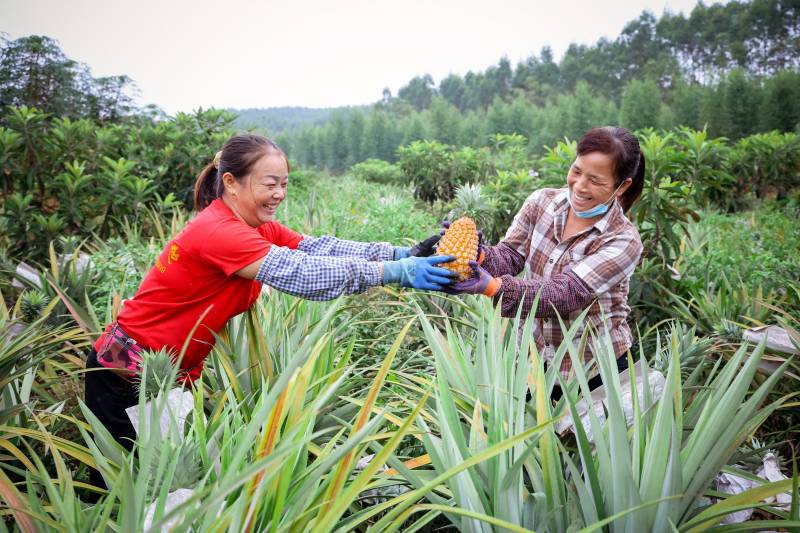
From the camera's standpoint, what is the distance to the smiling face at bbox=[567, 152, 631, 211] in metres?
2.18

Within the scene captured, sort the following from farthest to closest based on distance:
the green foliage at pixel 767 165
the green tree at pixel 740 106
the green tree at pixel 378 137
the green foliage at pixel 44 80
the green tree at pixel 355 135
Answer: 1. the green tree at pixel 355 135
2. the green tree at pixel 378 137
3. the green tree at pixel 740 106
4. the green foliage at pixel 767 165
5. the green foliage at pixel 44 80

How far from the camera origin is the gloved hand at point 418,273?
212 centimetres

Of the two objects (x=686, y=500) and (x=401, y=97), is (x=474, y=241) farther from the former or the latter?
(x=401, y=97)

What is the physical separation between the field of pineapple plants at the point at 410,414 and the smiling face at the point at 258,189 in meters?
0.46

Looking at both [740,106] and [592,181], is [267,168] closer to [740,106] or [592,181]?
[592,181]

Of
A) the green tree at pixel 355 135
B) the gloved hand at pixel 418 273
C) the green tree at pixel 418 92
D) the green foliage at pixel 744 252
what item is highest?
the green tree at pixel 418 92

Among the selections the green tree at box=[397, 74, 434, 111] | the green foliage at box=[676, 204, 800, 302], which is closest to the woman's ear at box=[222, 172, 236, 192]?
the green foliage at box=[676, 204, 800, 302]

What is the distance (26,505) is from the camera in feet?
4.00

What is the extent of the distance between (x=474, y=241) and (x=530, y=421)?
→ 3.00 feet

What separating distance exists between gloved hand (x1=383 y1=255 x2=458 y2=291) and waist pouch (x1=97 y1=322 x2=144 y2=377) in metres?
1.03

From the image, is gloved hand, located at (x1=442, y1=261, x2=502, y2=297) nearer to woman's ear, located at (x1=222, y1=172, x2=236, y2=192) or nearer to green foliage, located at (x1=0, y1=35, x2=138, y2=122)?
woman's ear, located at (x1=222, y1=172, x2=236, y2=192)

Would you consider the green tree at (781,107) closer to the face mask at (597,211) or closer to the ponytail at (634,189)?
the ponytail at (634,189)

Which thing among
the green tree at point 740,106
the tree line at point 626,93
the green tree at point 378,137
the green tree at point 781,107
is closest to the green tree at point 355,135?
the tree line at point 626,93

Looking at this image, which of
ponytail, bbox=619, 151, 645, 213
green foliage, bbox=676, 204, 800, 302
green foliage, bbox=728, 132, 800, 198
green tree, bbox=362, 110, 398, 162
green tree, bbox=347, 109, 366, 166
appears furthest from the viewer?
green tree, bbox=347, 109, 366, 166
